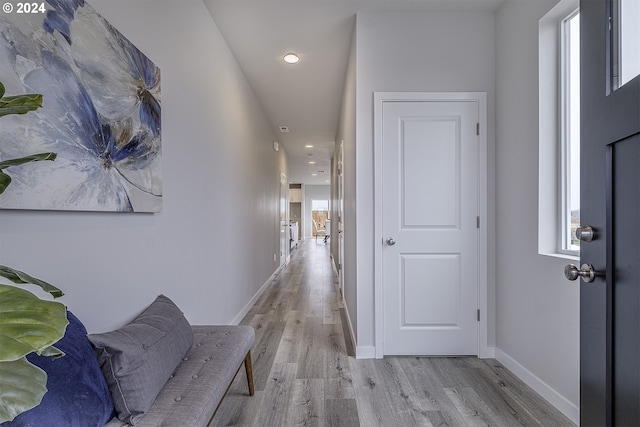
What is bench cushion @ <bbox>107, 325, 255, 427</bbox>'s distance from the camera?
1007 mm

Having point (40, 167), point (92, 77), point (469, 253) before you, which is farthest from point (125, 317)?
point (469, 253)

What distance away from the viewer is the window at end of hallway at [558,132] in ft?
5.68

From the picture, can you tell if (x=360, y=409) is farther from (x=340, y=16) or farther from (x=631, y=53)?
(x=340, y=16)

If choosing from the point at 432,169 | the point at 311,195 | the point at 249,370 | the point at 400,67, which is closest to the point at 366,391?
the point at 249,370

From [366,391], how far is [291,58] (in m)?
2.93

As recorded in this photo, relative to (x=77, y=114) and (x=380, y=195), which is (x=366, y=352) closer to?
(x=380, y=195)

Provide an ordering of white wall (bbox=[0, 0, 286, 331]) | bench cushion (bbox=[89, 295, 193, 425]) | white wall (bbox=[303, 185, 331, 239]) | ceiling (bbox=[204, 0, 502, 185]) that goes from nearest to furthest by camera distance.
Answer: bench cushion (bbox=[89, 295, 193, 425]) → white wall (bbox=[0, 0, 286, 331]) → ceiling (bbox=[204, 0, 502, 185]) → white wall (bbox=[303, 185, 331, 239])

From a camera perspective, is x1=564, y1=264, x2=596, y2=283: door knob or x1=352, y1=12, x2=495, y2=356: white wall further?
x1=352, y1=12, x2=495, y2=356: white wall

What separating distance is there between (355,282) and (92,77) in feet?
6.65

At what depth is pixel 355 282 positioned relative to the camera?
94.4 inches

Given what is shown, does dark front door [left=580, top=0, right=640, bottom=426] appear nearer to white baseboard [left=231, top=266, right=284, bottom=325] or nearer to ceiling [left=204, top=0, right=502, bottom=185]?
ceiling [left=204, top=0, right=502, bottom=185]

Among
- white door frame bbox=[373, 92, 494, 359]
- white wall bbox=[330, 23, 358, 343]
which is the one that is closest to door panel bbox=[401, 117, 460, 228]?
white door frame bbox=[373, 92, 494, 359]

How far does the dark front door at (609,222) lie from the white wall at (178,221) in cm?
175

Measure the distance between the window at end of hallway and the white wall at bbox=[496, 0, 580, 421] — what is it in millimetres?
37
